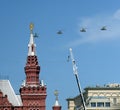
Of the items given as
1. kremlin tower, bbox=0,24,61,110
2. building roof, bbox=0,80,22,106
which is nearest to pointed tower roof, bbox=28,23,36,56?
kremlin tower, bbox=0,24,61,110

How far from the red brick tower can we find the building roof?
84.4 inches

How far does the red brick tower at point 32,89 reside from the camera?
13825cm

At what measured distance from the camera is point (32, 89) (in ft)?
458

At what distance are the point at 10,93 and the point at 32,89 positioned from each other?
6164 mm

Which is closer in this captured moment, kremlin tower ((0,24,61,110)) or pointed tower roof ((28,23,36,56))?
kremlin tower ((0,24,61,110))

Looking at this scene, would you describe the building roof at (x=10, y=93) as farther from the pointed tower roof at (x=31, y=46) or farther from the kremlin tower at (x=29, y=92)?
the pointed tower roof at (x=31, y=46)

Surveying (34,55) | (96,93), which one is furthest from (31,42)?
(96,93)

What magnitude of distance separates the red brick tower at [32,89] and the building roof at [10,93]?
2143mm

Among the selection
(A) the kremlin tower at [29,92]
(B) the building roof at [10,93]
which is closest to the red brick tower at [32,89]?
(A) the kremlin tower at [29,92]

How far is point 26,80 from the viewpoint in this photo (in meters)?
141

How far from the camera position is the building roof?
5517 inches

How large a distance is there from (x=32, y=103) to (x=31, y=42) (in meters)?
15.3

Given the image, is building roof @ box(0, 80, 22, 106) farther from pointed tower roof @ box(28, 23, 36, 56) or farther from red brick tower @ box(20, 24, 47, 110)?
pointed tower roof @ box(28, 23, 36, 56)

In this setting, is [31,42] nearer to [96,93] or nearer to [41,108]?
[41,108]
